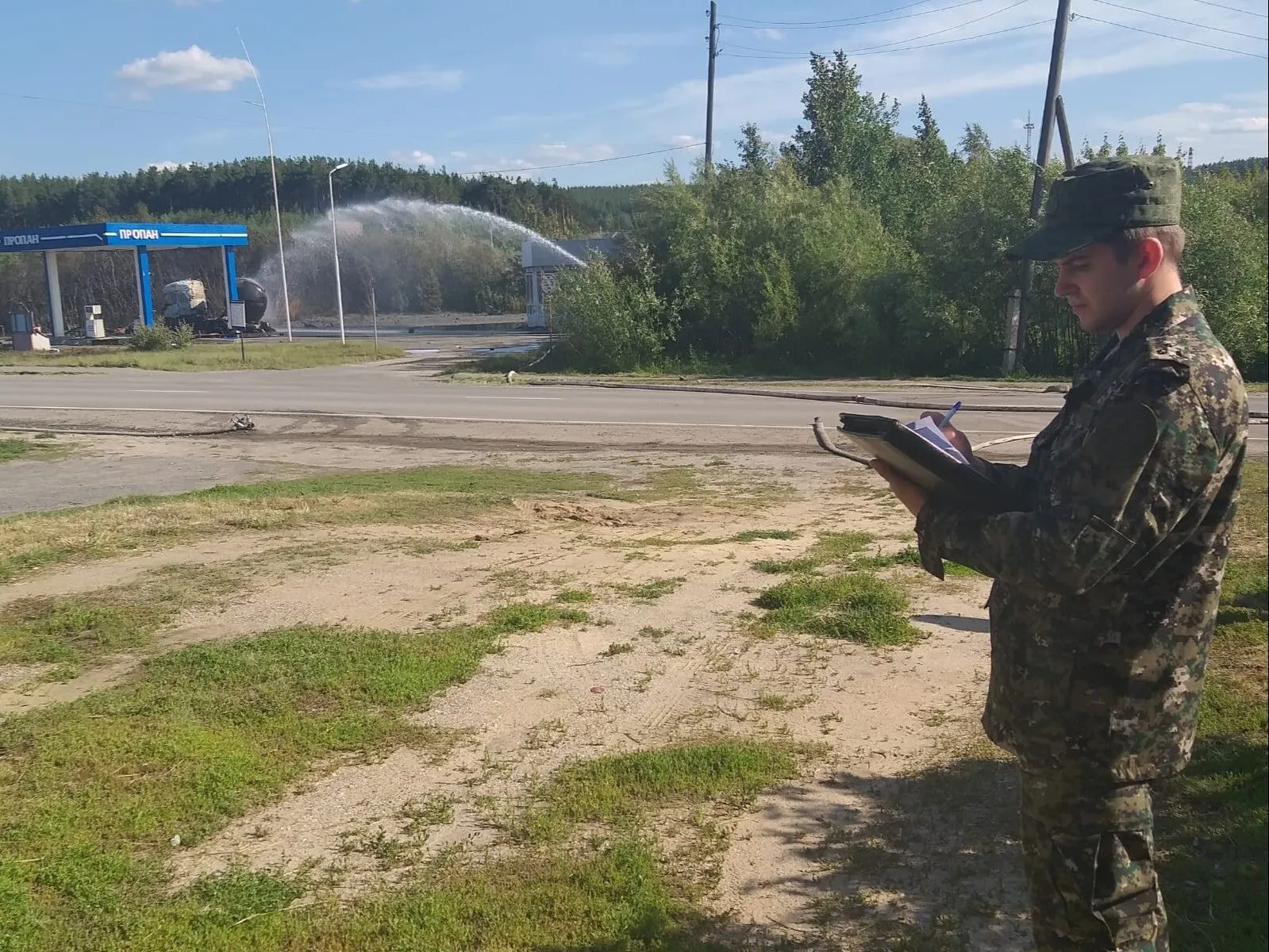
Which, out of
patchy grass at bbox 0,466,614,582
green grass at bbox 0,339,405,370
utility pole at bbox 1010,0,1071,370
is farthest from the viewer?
green grass at bbox 0,339,405,370

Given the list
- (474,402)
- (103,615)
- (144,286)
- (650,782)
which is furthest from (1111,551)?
(144,286)

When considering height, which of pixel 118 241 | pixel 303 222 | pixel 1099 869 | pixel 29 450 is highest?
pixel 303 222

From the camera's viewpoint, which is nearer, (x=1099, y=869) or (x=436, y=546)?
(x=1099, y=869)

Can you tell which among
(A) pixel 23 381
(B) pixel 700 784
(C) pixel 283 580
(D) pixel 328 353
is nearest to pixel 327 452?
(C) pixel 283 580

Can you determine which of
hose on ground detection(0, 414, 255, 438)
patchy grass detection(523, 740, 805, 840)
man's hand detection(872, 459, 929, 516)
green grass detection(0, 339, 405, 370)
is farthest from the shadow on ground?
green grass detection(0, 339, 405, 370)

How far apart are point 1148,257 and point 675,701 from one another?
343 centimetres

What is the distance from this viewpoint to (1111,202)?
2279 mm

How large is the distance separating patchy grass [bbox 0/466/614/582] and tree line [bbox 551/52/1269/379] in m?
15.5

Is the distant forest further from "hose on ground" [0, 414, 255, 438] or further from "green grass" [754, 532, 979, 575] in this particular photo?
"green grass" [754, 532, 979, 575]

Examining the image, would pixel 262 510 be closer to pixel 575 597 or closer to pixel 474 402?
pixel 575 597

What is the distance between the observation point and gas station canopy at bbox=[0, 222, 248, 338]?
46125 mm

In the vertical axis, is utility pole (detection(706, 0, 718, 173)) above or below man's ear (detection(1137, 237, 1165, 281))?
above

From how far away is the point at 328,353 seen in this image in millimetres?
36312

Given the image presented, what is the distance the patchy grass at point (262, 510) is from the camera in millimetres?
8516
